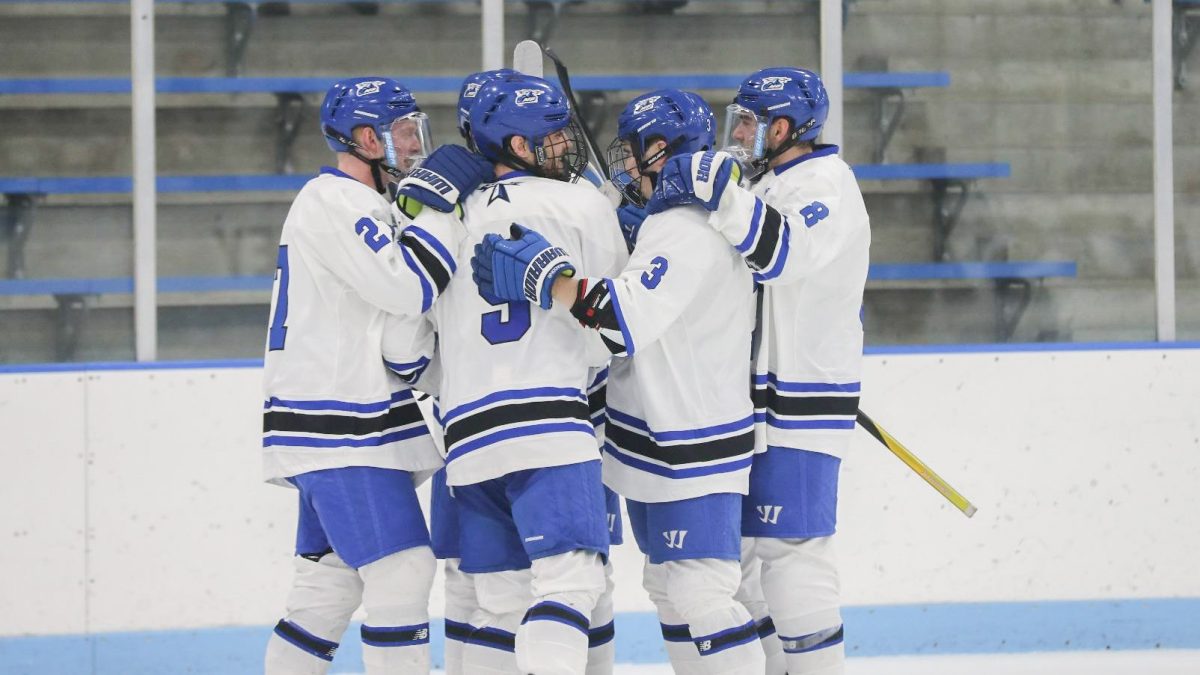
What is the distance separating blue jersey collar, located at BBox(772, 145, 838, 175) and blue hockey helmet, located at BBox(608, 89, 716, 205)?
15cm

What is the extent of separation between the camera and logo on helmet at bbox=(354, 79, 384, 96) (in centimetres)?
274

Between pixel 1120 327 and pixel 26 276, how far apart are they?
3124 millimetres

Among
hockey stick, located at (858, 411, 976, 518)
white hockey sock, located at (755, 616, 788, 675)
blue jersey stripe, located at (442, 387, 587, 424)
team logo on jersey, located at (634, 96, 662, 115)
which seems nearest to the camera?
blue jersey stripe, located at (442, 387, 587, 424)

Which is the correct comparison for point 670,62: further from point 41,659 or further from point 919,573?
point 41,659

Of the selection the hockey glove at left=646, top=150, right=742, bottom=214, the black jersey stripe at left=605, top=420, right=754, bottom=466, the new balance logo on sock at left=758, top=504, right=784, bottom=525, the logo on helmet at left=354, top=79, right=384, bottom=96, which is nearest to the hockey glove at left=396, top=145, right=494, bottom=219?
the logo on helmet at left=354, top=79, right=384, bottom=96

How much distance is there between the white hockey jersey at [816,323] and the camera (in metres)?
2.74

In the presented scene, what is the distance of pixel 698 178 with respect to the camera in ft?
8.23

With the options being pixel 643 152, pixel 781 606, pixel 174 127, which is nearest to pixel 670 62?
pixel 174 127

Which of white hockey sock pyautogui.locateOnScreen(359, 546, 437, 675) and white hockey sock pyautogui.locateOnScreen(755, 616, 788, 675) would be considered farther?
white hockey sock pyautogui.locateOnScreen(755, 616, 788, 675)

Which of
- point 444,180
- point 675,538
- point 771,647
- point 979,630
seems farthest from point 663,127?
point 979,630

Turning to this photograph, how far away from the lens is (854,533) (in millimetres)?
3914

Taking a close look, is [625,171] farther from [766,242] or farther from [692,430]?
[692,430]

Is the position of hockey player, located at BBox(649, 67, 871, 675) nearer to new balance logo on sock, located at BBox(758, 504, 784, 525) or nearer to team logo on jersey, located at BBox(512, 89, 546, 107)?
new balance logo on sock, located at BBox(758, 504, 784, 525)

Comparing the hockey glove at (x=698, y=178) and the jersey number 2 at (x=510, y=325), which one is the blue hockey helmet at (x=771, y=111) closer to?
the hockey glove at (x=698, y=178)
